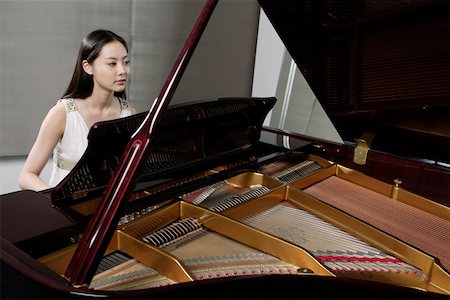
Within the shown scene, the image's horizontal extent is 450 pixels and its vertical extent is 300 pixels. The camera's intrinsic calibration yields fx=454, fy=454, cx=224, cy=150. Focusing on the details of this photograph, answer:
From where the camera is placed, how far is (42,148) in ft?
6.07

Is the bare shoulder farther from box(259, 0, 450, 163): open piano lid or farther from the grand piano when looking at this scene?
box(259, 0, 450, 163): open piano lid

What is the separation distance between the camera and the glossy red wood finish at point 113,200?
0.87 m

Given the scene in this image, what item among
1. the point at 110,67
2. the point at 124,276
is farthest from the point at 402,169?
the point at 110,67

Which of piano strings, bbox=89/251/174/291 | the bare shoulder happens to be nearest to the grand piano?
piano strings, bbox=89/251/174/291

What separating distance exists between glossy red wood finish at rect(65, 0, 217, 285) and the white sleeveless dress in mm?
1098

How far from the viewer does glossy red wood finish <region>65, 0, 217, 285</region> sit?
2.86ft

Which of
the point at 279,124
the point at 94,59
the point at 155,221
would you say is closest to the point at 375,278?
the point at 155,221

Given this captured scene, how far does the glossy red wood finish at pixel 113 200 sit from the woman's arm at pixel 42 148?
920 millimetres

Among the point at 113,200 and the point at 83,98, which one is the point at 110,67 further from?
the point at 113,200

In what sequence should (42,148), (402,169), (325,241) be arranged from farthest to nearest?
(42,148) → (402,169) → (325,241)

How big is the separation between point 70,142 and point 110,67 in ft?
→ 1.21

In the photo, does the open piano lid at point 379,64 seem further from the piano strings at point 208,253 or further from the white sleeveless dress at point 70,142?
the white sleeveless dress at point 70,142

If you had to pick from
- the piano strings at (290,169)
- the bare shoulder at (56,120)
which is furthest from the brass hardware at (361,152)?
the bare shoulder at (56,120)

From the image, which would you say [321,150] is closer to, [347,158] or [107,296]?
[347,158]
